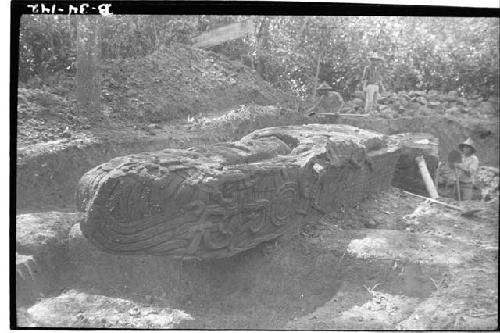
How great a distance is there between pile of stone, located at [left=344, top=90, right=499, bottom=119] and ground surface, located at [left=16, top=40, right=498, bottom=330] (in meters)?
0.06

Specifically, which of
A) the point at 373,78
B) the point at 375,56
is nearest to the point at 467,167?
the point at 373,78

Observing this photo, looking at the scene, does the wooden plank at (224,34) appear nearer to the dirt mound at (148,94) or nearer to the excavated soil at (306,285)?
the dirt mound at (148,94)

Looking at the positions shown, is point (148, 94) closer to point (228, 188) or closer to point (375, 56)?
point (228, 188)

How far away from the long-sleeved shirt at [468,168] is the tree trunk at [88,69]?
3703 mm

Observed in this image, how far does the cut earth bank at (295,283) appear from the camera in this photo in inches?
192

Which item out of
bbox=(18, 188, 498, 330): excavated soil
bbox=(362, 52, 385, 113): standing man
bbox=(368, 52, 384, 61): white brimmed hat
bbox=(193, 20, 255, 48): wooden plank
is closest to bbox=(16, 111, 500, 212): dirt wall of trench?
bbox=(362, 52, 385, 113): standing man

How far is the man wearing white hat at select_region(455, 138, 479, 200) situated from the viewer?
5324 millimetres

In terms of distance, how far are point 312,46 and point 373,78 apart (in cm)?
71

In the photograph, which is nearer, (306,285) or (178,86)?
(306,285)

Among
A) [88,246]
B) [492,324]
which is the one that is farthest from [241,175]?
[492,324]

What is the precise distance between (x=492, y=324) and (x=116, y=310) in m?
3.54

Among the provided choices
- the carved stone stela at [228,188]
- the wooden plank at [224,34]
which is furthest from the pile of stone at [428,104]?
the wooden plank at [224,34]

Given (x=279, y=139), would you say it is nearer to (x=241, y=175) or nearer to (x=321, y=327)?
(x=241, y=175)

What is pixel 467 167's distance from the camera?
536cm
